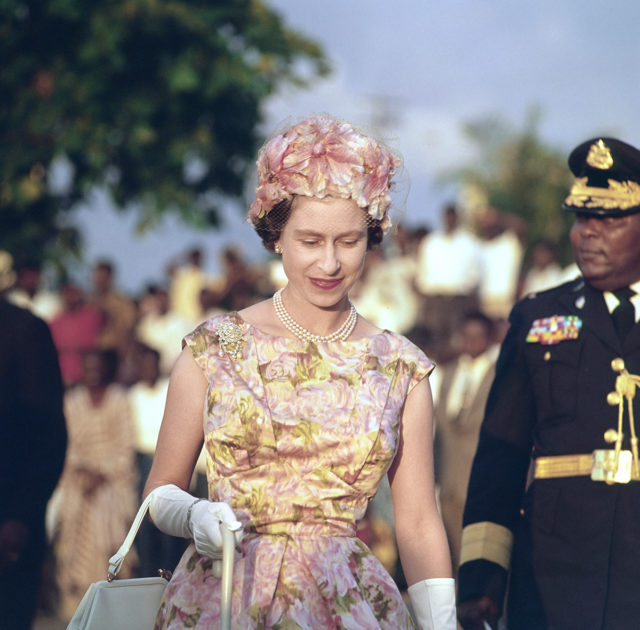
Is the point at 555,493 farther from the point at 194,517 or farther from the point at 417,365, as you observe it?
the point at 194,517

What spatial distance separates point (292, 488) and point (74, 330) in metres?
10.2

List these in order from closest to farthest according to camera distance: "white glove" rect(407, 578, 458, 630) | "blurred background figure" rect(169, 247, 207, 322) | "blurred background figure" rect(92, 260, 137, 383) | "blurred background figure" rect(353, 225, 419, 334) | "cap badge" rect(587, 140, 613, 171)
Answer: "white glove" rect(407, 578, 458, 630) → "cap badge" rect(587, 140, 613, 171) → "blurred background figure" rect(92, 260, 137, 383) → "blurred background figure" rect(353, 225, 419, 334) → "blurred background figure" rect(169, 247, 207, 322)

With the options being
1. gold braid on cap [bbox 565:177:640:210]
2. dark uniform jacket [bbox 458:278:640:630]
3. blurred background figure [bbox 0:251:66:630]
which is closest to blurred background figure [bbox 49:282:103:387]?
blurred background figure [bbox 0:251:66:630]

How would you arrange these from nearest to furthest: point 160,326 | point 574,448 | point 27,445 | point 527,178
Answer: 1. point 574,448
2. point 27,445
3. point 160,326
4. point 527,178

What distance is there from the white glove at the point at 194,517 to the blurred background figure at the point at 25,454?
2002mm

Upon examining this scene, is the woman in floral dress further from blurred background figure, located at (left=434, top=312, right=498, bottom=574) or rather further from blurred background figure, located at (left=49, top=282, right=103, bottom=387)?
blurred background figure, located at (left=49, top=282, right=103, bottom=387)

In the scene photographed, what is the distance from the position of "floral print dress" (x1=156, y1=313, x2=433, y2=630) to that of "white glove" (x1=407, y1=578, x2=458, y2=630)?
4 cm

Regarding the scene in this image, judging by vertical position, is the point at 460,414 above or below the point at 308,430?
above

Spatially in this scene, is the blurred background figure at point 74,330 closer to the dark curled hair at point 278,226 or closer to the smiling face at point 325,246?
the dark curled hair at point 278,226

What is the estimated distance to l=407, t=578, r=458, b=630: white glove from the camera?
3.64 meters

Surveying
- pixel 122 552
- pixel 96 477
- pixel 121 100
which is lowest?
pixel 122 552

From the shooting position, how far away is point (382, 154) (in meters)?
3.87

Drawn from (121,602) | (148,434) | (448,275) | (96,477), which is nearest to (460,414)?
(148,434)

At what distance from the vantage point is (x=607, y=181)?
5129mm
